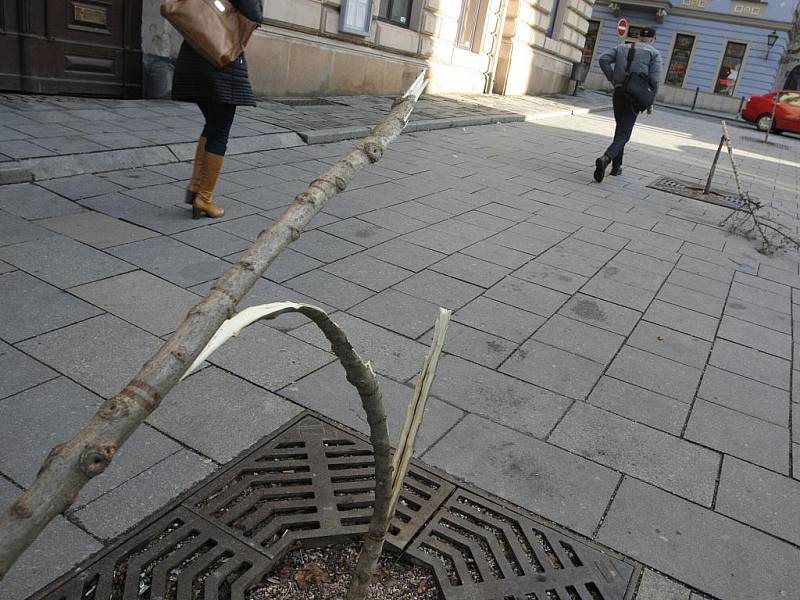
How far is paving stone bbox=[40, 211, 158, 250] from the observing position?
4.46m

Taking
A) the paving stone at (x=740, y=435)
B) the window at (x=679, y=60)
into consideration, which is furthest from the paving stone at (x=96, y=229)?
the window at (x=679, y=60)

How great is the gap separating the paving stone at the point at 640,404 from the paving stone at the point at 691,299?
Result: 1.61m

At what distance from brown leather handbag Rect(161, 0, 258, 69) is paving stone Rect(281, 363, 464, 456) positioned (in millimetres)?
2439

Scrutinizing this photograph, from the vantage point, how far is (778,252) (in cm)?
686

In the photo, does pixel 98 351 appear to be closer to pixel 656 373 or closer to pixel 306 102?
pixel 656 373

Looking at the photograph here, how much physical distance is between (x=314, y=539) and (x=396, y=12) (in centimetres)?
1310

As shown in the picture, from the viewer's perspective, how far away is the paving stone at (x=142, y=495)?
87.7 inches

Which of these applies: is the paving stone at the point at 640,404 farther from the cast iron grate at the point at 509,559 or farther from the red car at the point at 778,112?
the red car at the point at 778,112

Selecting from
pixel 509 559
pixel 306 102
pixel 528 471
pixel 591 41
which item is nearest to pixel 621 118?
pixel 306 102

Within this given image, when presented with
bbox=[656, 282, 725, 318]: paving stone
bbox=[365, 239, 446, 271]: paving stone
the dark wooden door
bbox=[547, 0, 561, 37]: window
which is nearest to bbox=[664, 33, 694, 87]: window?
bbox=[547, 0, 561, 37]: window

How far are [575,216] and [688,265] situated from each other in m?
1.41

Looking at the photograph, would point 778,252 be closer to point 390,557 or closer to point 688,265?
point 688,265

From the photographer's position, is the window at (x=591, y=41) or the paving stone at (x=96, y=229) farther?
the window at (x=591, y=41)

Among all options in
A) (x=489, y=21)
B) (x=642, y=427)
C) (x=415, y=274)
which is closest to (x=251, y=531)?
(x=642, y=427)
